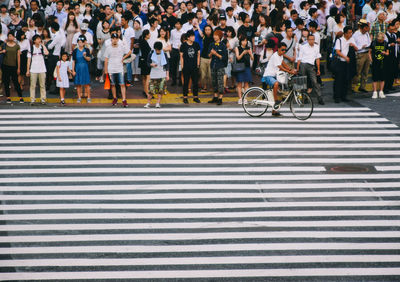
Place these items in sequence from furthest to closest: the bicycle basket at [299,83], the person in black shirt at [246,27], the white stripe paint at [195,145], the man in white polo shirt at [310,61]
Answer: the person in black shirt at [246,27]
the man in white polo shirt at [310,61]
the bicycle basket at [299,83]
the white stripe paint at [195,145]

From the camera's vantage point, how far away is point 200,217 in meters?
12.3

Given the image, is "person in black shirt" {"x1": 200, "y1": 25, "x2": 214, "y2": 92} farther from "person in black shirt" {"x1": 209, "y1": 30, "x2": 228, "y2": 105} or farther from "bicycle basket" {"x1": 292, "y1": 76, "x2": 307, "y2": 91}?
"bicycle basket" {"x1": 292, "y1": 76, "x2": 307, "y2": 91}

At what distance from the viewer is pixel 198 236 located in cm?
1159

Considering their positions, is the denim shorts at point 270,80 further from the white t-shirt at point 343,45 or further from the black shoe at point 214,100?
the white t-shirt at point 343,45

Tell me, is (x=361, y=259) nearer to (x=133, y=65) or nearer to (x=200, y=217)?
(x=200, y=217)

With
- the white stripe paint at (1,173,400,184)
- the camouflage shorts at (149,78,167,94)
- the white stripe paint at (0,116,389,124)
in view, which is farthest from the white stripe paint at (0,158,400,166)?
the camouflage shorts at (149,78,167,94)

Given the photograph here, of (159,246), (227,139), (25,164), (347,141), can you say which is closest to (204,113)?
(227,139)

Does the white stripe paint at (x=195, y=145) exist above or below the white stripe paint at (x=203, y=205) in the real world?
above

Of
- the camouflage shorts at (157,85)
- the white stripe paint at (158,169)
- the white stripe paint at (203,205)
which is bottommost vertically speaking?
the white stripe paint at (203,205)

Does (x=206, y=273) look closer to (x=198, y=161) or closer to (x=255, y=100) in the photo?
(x=198, y=161)

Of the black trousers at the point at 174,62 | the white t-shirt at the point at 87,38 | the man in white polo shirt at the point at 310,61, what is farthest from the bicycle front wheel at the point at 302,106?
the white t-shirt at the point at 87,38

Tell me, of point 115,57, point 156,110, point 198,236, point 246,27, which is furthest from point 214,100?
point 198,236

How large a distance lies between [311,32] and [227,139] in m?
6.13

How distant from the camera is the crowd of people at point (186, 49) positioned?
19250 mm
